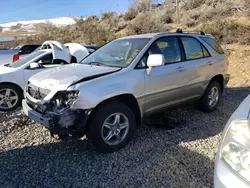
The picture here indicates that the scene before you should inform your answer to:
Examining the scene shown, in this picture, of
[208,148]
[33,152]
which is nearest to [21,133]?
[33,152]

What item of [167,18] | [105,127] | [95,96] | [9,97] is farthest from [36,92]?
[167,18]

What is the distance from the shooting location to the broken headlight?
3315mm

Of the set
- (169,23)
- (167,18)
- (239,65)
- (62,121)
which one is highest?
(167,18)

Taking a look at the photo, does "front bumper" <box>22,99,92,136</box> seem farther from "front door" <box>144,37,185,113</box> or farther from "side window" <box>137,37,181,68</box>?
"side window" <box>137,37,181,68</box>

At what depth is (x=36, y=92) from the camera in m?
3.83

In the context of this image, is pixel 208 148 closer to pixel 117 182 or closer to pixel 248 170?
pixel 117 182

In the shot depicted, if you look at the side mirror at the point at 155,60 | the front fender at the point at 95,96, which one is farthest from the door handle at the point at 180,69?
the front fender at the point at 95,96

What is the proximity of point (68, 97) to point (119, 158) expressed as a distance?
1113 mm

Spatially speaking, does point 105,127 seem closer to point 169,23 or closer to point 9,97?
point 9,97

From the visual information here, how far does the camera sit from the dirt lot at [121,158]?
3.09 metres

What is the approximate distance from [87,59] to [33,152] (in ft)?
6.34

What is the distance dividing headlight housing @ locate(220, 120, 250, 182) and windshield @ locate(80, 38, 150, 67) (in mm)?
2332

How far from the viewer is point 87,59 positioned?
4801mm

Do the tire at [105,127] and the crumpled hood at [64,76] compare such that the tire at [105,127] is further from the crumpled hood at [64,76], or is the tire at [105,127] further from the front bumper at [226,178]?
the front bumper at [226,178]
